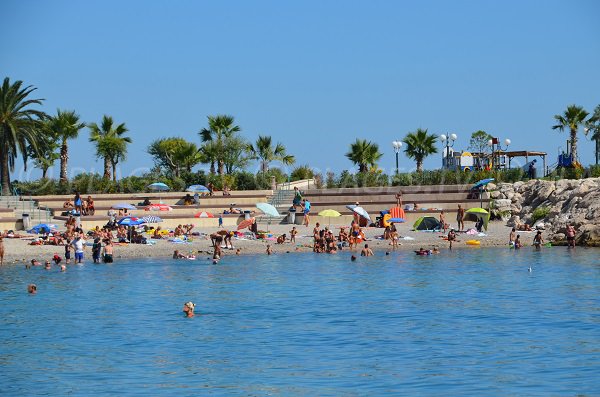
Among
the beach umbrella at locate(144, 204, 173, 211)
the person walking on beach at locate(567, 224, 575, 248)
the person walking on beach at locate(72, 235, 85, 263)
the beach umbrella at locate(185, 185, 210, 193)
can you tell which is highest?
the beach umbrella at locate(185, 185, 210, 193)

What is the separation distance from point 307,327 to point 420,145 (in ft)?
143

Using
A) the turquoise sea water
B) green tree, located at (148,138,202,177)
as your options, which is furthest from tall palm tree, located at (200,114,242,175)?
the turquoise sea water

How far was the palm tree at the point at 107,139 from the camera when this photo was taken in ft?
221

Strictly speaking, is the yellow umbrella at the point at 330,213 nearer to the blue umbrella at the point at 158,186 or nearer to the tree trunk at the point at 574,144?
the blue umbrella at the point at 158,186

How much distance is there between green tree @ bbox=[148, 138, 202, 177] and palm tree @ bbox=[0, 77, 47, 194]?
10.2 metres

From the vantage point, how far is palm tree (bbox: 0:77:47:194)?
58.8 metres

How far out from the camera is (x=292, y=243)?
47.0m

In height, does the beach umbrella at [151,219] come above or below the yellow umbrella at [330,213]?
below

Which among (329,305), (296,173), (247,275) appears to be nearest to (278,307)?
(329,305)

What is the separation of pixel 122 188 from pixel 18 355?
124 ft

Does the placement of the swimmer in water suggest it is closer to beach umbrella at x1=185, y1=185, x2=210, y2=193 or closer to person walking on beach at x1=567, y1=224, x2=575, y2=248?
person walking on beach at x1=567, y1=224, x2=575, y2=248

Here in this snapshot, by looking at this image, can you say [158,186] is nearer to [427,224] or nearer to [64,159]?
[64,159]

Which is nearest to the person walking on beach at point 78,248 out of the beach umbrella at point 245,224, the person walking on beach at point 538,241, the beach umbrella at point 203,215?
the beach umbrella at point 245,224

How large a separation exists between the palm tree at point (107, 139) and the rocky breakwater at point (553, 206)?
25.9 m
